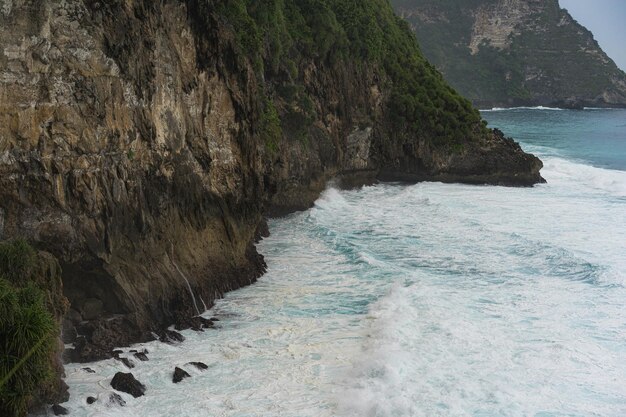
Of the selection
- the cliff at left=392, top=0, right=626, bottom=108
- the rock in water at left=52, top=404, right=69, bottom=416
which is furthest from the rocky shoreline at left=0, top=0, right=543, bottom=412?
the cliff at left=392, top=0, right=626, bottom=108

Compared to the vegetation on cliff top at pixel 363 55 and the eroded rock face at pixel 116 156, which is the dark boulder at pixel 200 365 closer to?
the eroded rock face at pixel 116 156

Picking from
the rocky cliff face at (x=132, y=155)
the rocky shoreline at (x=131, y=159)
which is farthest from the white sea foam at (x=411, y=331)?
the rocky cliff face at (x=132, y=155)

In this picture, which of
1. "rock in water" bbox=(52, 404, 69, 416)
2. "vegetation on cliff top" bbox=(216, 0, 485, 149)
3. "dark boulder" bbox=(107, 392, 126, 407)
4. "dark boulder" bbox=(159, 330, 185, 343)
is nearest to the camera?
"rock in water" bbox=(52, 404, 69, 416)

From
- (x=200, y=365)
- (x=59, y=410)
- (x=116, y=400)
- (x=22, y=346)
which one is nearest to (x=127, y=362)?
(x=200, y=365)

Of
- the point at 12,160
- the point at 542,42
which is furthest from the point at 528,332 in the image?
the point at 542,42

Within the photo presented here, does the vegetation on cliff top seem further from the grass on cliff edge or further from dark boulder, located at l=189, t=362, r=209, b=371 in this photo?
the grass on cliff edge

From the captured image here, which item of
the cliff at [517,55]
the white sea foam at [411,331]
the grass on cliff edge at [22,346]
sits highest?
the cliff at [517,55]

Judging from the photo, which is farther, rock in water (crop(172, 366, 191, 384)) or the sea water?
rock in water (crop(172, 366, 191, 384))
